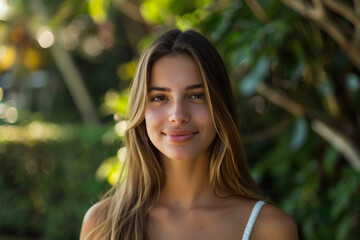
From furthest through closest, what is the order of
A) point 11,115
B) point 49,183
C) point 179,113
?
point 11,115
point 49,183
point 179,113

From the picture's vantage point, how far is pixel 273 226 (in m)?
2.19

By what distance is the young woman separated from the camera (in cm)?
215

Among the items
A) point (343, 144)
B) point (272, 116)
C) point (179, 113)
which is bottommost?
point (343, 144)

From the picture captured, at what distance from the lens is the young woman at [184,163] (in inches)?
84.8

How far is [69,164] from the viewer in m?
8.15

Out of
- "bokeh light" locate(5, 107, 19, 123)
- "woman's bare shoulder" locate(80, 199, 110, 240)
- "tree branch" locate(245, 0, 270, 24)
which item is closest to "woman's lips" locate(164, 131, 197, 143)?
"woman's bare shoulder" locate(80, 199, 110, 240)

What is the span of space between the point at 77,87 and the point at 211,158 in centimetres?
1146

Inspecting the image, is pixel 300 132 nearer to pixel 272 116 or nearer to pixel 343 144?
pixel 343 144

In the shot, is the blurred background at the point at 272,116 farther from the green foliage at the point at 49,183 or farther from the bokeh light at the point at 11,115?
the bokeh light at the point at 11,115

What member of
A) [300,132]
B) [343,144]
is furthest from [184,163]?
[343,144]

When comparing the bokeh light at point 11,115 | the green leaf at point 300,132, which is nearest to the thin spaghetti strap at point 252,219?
the green leaf at point 300,132

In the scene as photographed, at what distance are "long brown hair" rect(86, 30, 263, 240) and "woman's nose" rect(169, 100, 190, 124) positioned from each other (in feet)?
0.35

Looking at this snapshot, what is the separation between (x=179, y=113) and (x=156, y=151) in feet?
1.17

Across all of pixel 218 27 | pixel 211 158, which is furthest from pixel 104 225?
pixel 218 27
